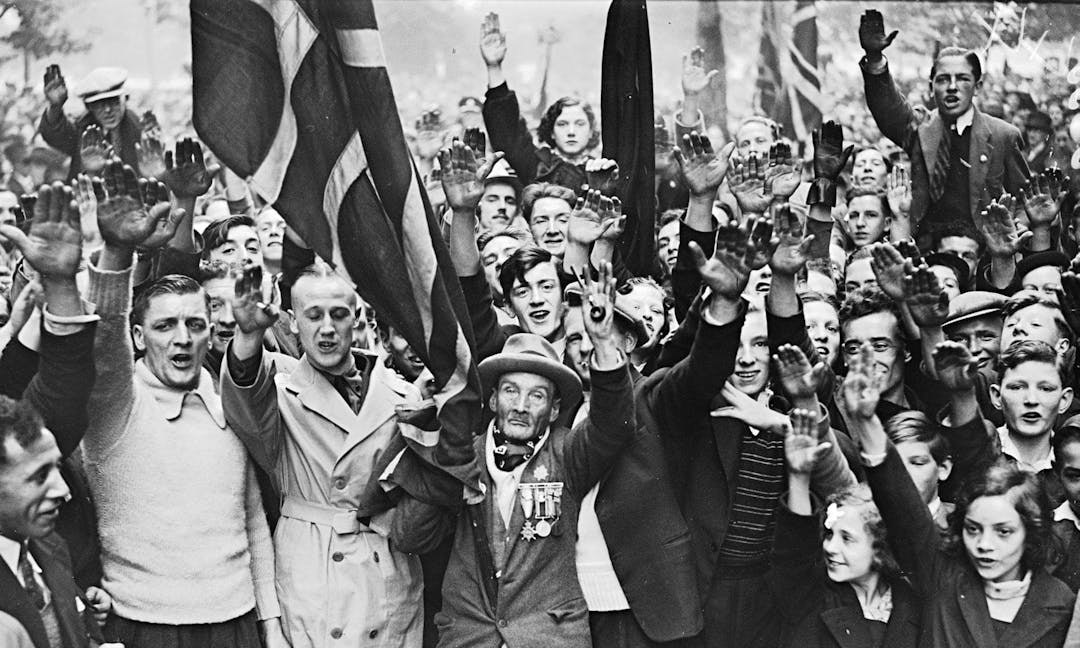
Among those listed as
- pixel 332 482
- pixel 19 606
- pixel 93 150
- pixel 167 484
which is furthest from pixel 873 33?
pixel 19 606

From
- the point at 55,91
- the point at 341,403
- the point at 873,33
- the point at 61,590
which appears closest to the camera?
the point at 61,590

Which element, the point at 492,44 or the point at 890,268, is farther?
the point at 492,44

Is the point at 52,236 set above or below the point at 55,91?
below

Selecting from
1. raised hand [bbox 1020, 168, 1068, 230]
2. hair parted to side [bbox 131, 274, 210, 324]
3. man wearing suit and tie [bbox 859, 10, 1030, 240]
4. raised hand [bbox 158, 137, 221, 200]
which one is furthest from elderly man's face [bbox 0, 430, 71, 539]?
raised hand [bbox 1020, 168, 1068, 230]

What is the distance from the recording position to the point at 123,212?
180 inches

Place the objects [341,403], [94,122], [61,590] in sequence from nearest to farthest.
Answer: [61,590] < [341,403] < [94,122]

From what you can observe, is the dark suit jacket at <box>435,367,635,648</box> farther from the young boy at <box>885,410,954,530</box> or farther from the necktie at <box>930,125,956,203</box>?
the necktie at <box>930,125,956,203</box>

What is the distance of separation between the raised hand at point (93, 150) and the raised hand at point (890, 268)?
2.92 meters

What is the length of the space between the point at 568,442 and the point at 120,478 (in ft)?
4.78

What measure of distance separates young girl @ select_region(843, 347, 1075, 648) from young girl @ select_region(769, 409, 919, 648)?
0.06m

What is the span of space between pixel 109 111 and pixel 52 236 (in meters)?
1.75

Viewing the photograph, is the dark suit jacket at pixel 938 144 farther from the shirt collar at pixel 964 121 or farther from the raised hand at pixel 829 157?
the raised hand at pixel 829 157

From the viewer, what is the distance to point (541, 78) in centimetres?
801

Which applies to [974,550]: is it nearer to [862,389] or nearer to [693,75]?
[862,389]
